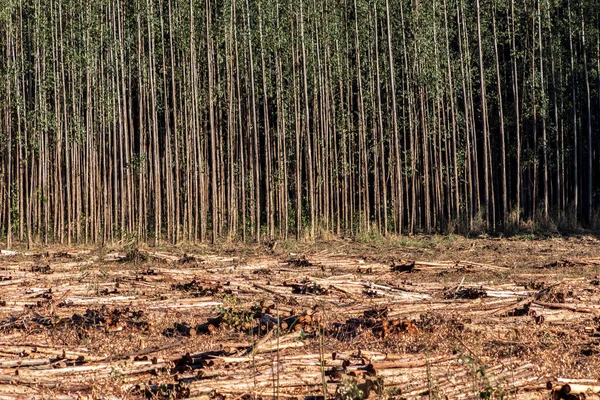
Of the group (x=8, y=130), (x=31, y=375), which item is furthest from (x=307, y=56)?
(x=31, y=375)

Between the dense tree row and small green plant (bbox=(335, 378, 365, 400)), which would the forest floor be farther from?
the dense tree row

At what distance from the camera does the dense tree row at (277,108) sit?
64.9 ft

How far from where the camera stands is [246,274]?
11.0 meters

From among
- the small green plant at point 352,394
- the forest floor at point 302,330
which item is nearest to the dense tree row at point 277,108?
the forest floor at point 302,330

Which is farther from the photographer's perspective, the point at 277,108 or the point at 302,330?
the point at 277,108

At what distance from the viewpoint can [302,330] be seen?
5918mm

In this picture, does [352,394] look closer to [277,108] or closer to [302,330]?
[302,330]

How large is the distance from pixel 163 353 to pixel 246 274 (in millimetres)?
5134

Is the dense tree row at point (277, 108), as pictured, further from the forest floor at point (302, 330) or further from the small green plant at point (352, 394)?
the small green plant at point (352, 394)

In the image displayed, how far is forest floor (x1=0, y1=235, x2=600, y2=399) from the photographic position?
4.68m

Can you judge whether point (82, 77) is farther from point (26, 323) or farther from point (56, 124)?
point (26, 323)

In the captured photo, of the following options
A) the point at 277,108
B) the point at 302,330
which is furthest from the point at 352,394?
the point at 277,108

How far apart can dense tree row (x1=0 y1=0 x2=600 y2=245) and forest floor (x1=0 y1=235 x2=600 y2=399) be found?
7.77 m

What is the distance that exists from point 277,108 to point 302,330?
15576 mm
